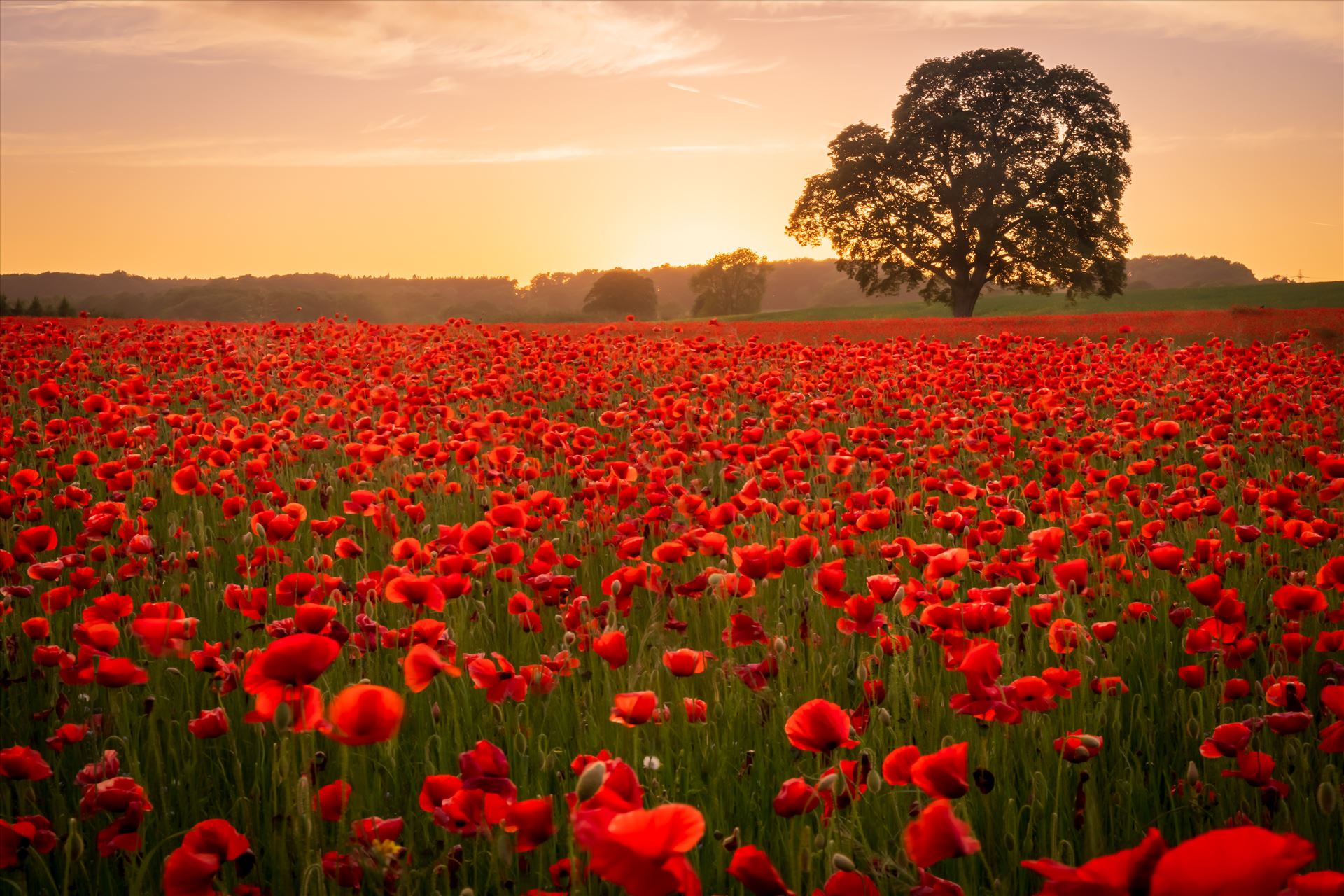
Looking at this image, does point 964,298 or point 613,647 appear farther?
point 964,298

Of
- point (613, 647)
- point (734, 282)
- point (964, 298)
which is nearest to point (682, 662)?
point (613, 647)

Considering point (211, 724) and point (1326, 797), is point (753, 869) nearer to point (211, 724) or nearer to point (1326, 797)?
point (1326, 797)

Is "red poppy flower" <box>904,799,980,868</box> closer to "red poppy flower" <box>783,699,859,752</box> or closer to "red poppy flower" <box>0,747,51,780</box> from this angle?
"red poppy flower" <box>783,699,859,752</box>

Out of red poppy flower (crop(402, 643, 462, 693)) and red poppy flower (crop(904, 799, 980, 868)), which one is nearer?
red poppy flower (crop(904, 799, 980, 868))

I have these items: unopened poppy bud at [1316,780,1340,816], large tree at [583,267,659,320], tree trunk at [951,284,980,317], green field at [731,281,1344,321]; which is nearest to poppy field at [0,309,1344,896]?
unopened poppy bud at [1316,780,1340,816]

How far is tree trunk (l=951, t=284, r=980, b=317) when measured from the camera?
36750mm

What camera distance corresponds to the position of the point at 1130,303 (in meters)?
42.8

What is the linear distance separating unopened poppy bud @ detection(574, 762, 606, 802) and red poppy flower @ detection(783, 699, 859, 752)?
0.46 metres

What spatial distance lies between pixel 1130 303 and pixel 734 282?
51495 mm

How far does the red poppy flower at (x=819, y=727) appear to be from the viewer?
5.36 ft

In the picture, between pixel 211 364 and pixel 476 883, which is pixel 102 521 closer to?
pixel 476 883

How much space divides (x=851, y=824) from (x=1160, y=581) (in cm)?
260

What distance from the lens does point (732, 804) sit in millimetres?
2260

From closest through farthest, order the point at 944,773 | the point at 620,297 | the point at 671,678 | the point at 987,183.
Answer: the point at 944,773
the point at 671,678
the point at 987,183
the point at 620,297
